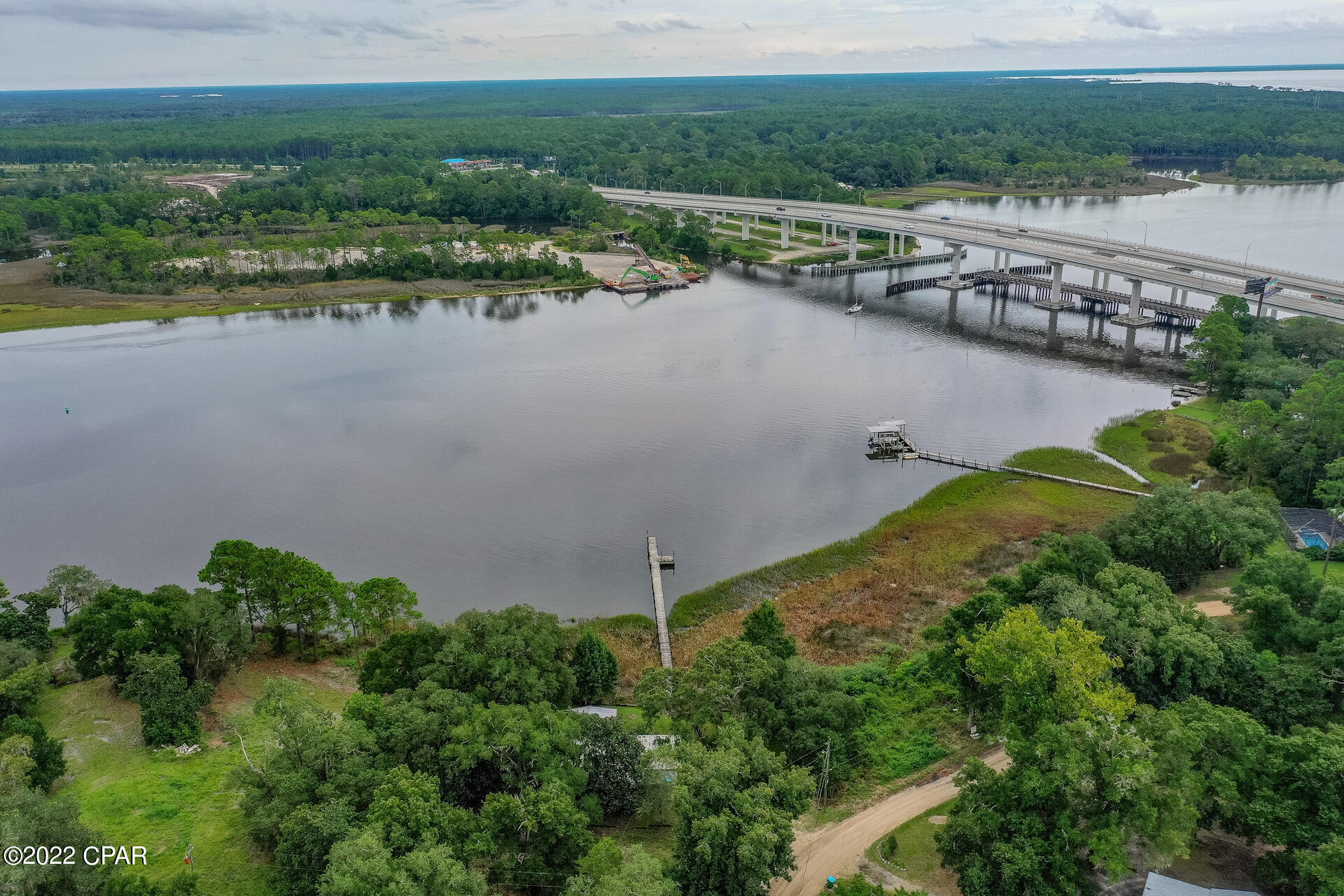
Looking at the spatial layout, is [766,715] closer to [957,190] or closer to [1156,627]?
[1156,627]

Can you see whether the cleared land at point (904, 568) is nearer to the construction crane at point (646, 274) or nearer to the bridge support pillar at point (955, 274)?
the bridge support pillar at point (955, 274)

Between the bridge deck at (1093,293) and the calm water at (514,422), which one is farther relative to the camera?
the bridge deck at (1093,293)

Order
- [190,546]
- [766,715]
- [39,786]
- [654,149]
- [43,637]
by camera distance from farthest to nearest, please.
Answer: [654,149] < [190,546] < [43,637] < [766,715] < [39,786]

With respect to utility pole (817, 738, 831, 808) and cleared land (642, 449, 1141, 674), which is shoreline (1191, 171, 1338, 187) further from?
utility pole (817, 738, 831, 808)

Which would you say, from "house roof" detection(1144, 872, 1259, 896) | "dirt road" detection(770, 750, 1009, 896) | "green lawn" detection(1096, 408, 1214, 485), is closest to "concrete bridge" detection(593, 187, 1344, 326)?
"green lawn" detection(1096, 408, 1214, 485)

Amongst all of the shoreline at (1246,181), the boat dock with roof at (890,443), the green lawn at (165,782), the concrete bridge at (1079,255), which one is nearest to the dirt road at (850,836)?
the green lawn at (165,782)

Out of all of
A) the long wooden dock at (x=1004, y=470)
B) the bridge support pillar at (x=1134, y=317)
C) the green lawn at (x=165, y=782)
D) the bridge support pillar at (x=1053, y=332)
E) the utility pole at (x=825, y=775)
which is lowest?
the green lawn at (x=165, y=782)

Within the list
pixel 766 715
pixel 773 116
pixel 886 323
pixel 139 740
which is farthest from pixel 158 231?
pixel 773 116
